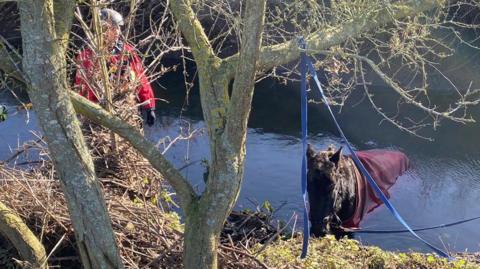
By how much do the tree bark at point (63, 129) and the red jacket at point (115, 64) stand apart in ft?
8.14

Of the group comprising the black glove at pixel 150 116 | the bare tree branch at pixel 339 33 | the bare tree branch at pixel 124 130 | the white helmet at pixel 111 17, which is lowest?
the black glove at pixel 150 116

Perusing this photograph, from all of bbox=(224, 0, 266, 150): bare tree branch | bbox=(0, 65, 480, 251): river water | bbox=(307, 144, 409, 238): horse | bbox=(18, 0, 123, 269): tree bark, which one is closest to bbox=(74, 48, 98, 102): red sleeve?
bbox=(0, 65, 480, 251): river water

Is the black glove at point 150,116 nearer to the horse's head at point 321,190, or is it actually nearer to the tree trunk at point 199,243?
the horse's head at point 321,190

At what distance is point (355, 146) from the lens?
485 inches

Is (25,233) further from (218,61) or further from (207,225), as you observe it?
(218,61)

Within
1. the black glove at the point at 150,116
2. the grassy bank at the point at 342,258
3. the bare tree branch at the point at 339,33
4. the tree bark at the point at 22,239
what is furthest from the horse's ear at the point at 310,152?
the tree bark at the point at 22,239

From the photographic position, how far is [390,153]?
10203 mm

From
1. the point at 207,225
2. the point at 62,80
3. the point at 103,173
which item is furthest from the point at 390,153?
the point at 62,80

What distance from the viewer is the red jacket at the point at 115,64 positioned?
6.67 m

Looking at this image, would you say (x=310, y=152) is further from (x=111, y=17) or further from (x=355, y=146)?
(x=355, y=146)

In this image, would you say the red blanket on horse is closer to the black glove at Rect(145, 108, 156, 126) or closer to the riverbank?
the riverbank

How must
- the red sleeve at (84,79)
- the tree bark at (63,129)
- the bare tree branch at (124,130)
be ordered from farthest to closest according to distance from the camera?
the red sleeve at (84,79) → the bare tree branch at (124,130) → the tree bark at (63,129)

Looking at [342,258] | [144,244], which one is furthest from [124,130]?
[342,258]

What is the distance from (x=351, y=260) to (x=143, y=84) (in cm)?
347
